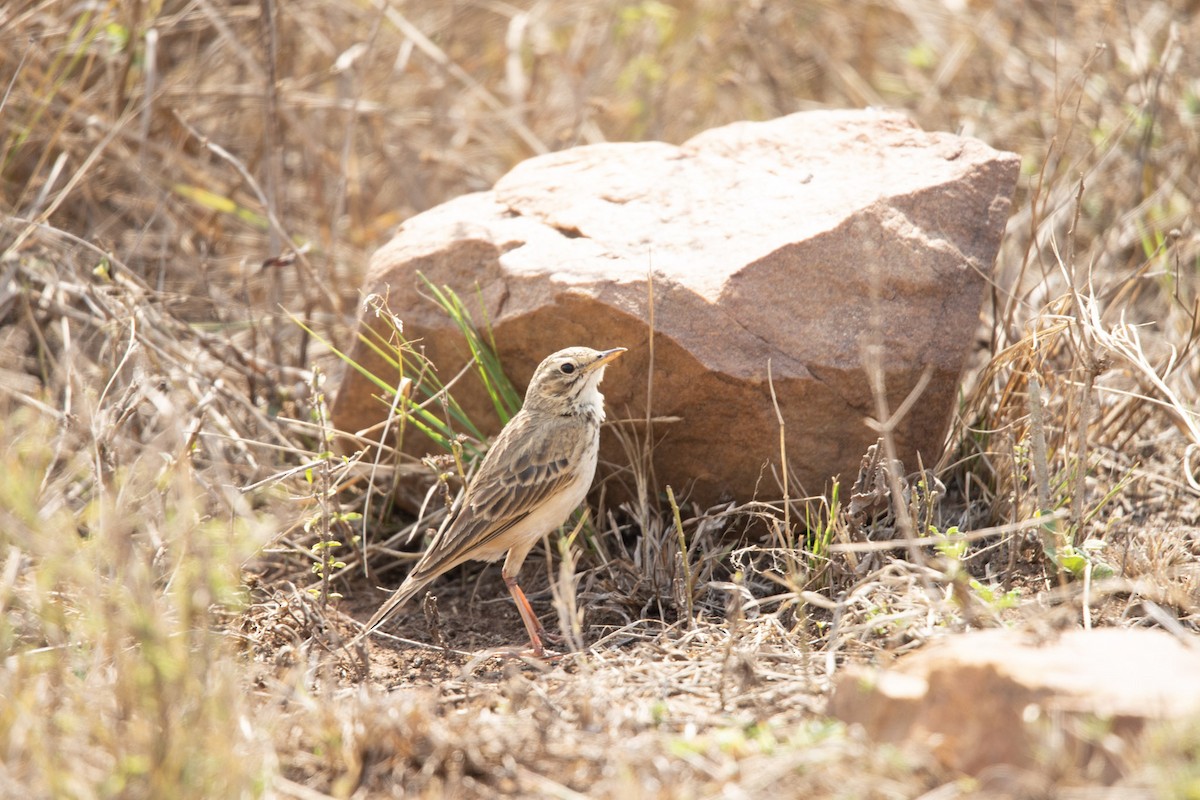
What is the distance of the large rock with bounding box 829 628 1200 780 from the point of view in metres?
2.68

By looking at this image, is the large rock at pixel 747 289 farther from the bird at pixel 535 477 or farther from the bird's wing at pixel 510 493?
the bird's wing at pixel 510 493

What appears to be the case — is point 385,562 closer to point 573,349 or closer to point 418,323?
point 418,323

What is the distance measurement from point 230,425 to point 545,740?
285 centimetres

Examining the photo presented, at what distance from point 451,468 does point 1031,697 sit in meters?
2.76

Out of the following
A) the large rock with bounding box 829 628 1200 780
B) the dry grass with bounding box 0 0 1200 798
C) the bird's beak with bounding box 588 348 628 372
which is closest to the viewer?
the large rock with bounding box 829 628 1200 780

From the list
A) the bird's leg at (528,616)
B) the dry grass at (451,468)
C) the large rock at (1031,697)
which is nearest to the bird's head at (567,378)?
the dry grass at (451,468)

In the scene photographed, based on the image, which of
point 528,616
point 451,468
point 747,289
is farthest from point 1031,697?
point 451,468

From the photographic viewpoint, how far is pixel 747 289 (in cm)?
458

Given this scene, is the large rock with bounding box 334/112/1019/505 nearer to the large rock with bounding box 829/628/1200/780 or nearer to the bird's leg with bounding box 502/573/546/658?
the bird's leg with bounding box 502/573/546/658

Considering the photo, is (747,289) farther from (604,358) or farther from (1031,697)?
(1031,697)

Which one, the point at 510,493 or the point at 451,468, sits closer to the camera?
the point at 510,493

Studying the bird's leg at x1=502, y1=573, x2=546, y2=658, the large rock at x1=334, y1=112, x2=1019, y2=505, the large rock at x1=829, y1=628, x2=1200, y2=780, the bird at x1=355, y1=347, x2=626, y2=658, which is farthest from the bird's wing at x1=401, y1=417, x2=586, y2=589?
the large rock at x1=829, y1=628, x2=1200, y2=780

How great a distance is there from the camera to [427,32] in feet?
28.5

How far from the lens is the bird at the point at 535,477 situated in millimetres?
4582
